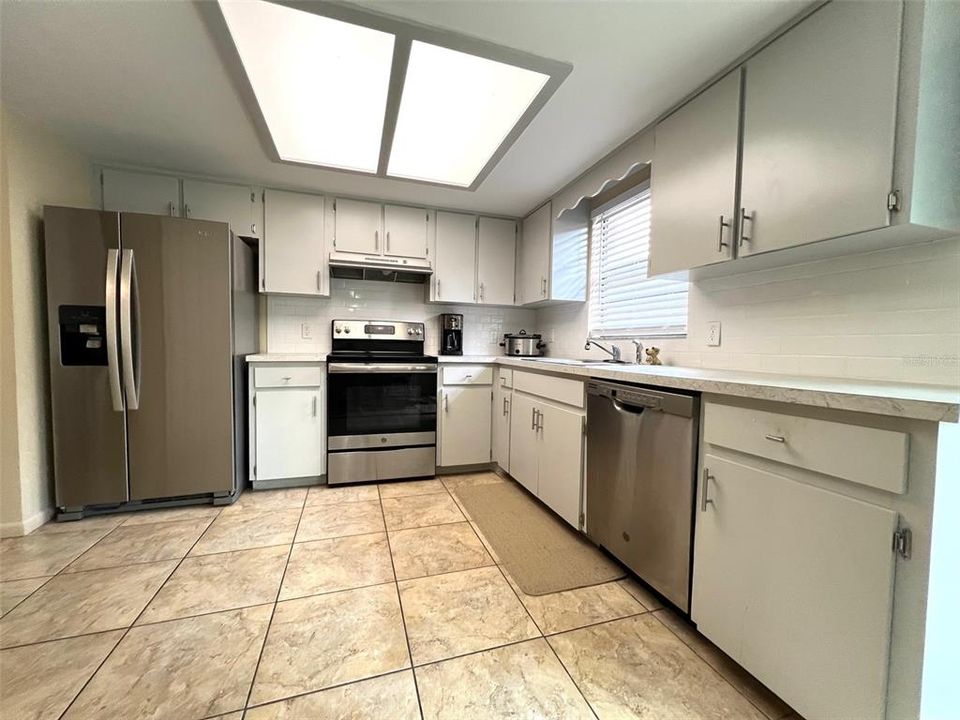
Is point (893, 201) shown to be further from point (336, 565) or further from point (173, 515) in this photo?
point (173, 515)

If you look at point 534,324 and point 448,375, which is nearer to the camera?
point 448,375

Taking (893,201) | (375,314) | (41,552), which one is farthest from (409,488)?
(893,201)

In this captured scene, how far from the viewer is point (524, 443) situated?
261 cm

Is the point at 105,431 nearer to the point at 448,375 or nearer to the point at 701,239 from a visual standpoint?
the point at 448,375

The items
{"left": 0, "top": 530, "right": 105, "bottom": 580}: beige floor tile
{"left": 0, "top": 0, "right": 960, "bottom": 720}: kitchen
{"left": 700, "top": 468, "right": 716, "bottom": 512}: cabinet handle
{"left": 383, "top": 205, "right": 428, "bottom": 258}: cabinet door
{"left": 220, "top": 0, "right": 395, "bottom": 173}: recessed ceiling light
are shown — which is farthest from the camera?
{"left": 383, "top": 205, "right": 428, "bottom": 258}: cabinet door

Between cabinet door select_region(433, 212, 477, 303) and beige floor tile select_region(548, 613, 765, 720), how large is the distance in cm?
258

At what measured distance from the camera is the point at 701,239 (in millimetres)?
1649

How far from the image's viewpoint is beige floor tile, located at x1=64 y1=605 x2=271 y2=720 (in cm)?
107

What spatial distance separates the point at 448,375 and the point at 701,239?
1.96 metres

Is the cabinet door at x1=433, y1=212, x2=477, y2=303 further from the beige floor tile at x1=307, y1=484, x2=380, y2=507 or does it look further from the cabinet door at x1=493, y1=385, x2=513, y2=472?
the beige floor tile at x1=307, y1=484, x2=380, y2=507

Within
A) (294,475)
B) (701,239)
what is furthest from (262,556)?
(701,239)

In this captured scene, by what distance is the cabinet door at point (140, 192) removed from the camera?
8.35 ft

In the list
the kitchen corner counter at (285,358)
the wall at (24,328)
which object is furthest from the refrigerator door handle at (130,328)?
the kitchen corner counter at (285,358)

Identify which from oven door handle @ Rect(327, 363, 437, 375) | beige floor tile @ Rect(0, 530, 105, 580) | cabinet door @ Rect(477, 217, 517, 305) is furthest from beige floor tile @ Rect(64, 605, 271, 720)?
cabinet door @ Rect(477, 217, 517, 305)
